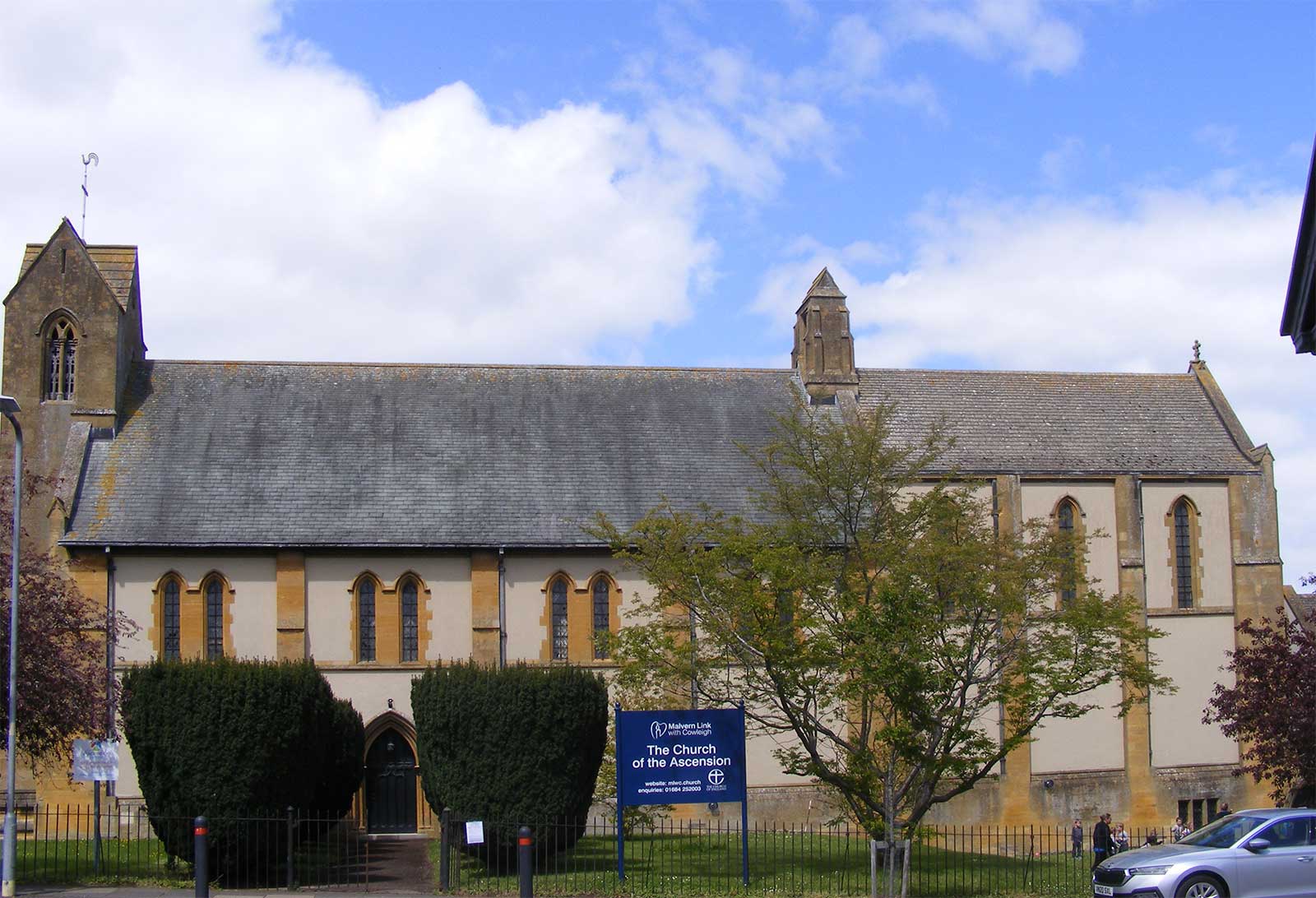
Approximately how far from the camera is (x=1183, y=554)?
35719 millimetres

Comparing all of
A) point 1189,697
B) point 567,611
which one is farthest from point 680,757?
point 1189,697

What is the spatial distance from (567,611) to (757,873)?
10.7 metres

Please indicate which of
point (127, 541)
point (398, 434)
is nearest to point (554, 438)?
point (398, 434)

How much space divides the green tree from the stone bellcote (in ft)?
45.7

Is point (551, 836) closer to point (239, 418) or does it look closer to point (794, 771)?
point (794, 771)

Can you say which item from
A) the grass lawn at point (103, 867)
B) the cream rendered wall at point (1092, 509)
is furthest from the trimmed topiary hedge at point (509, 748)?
the cream rendered wall at point (1092, 509)

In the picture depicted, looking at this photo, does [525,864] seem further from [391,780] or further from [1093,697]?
[1093,697]

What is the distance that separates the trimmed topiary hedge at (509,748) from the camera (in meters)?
22.8

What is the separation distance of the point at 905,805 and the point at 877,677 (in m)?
3.38

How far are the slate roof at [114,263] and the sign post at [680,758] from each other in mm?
20366

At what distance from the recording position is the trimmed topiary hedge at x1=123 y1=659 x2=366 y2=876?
862 inches

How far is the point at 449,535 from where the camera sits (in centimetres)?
Result: 3173

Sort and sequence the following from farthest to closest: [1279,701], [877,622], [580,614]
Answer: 1. [580,614]
2. [1279,701]
3. [877,622]

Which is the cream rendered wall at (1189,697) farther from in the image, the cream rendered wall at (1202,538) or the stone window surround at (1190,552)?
the cream rendered wall at (1202,538)
